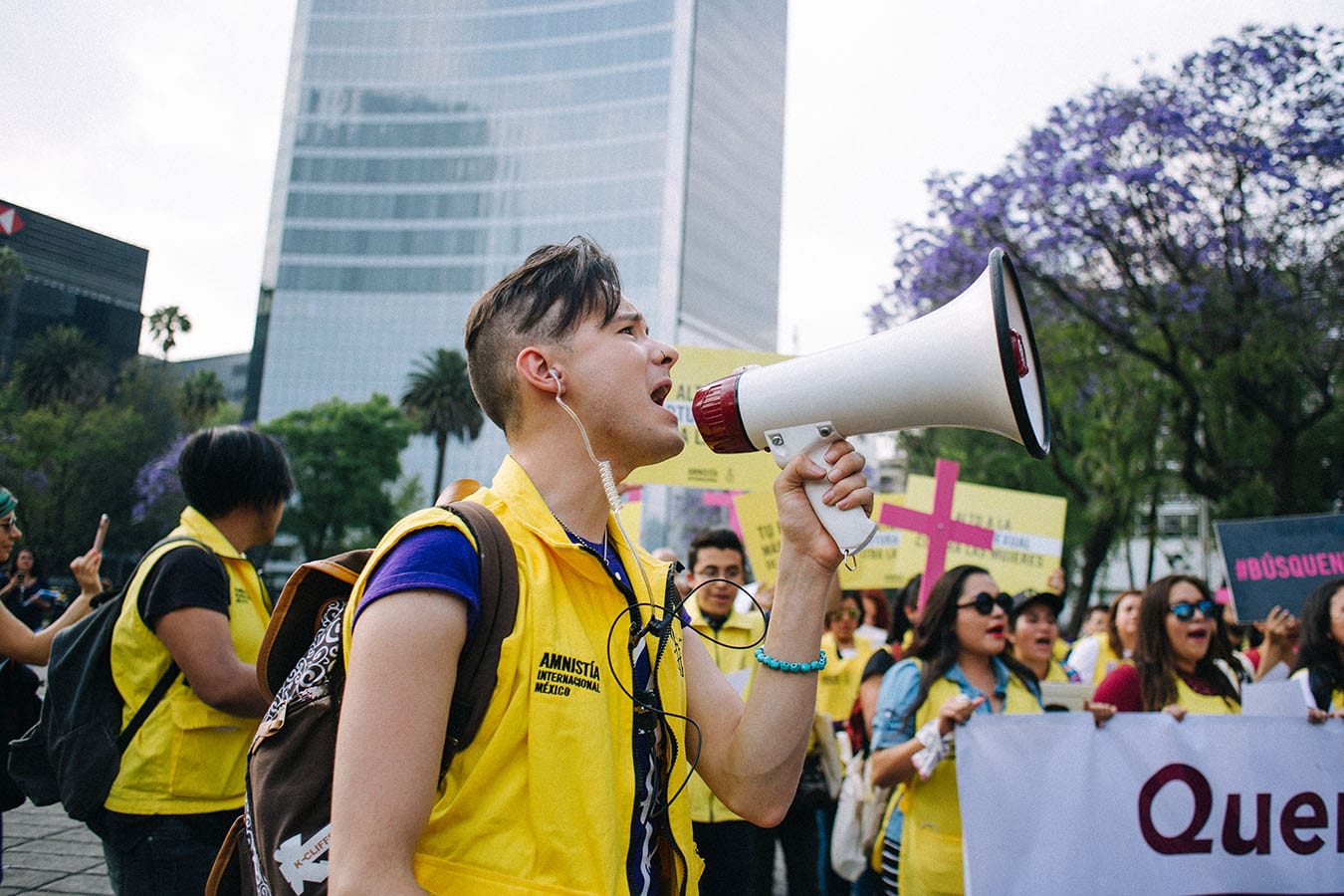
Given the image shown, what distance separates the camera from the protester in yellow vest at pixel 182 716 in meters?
2.38

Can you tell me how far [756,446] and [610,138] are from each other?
74966 mm

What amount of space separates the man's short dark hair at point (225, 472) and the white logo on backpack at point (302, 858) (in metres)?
1.70

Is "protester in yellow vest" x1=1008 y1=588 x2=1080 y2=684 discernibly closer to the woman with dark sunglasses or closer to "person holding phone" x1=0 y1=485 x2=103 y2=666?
the woman with dark sunglasses

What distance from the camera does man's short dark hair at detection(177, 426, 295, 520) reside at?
2707mm

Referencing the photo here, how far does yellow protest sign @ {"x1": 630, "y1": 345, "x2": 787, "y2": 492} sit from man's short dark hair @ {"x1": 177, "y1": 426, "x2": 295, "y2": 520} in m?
2.64

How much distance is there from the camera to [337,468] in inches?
1903

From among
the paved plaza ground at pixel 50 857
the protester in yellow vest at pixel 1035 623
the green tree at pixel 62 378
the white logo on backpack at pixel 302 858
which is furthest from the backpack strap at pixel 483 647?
the green tree at pixel 62 378

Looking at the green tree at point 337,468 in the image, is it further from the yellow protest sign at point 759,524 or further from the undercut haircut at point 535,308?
the undercut haircut at point 535,308

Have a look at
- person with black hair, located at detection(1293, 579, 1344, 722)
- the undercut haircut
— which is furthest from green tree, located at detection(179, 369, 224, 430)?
the undercut haircut

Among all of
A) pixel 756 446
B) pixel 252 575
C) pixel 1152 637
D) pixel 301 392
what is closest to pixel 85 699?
pixel 252 575

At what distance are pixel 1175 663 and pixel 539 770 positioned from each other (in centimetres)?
348

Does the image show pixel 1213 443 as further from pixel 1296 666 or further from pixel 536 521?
pixel 536 521

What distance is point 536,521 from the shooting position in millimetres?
1394

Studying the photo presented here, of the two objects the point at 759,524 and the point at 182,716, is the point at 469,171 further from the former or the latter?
the point at 182,716
